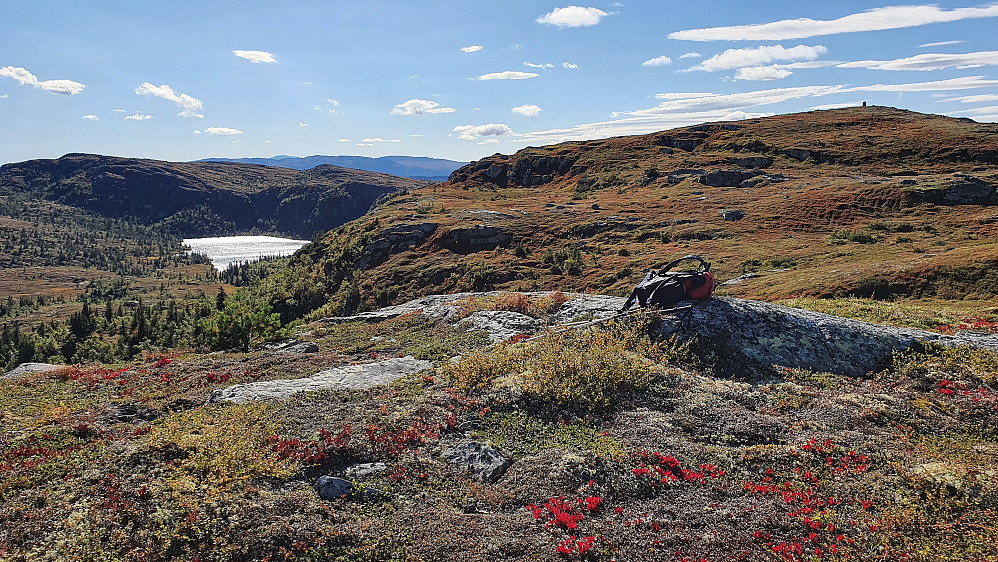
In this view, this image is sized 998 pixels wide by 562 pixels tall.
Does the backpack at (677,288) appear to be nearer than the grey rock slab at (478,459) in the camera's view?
No

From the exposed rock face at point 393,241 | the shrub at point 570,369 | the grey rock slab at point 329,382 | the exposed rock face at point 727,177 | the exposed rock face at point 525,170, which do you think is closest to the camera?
the shrub at point 570,369

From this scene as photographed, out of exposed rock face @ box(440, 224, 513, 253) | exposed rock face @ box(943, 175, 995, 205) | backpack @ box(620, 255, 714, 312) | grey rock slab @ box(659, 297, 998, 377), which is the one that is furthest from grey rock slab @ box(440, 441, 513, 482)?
exposed rock face @ box(943, 175, 995, 205)

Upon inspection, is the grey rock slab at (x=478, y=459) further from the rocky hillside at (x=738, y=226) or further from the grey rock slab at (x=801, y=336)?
the rocky hillside at (x=738, y=226)

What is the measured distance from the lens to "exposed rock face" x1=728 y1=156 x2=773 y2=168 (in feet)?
315

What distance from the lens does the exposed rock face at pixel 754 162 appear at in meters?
96.0

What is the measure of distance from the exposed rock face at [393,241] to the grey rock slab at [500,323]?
155ft

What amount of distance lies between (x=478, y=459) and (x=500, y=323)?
1278 cm

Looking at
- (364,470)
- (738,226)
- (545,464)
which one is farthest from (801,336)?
(738,226)

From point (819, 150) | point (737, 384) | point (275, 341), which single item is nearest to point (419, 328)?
point (275, 341)

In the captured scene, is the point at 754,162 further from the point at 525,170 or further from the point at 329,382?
the point at 329,382

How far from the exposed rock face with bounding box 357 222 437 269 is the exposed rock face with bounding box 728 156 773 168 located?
215 ft

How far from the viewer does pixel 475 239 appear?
224 ft

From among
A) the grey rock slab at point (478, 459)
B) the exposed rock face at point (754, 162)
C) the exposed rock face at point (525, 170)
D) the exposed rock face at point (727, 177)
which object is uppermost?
the exposed rock face at point (525, 170)

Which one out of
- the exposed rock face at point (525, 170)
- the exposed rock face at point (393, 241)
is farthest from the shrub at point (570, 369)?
the exposed rock face at point (525, 170)
